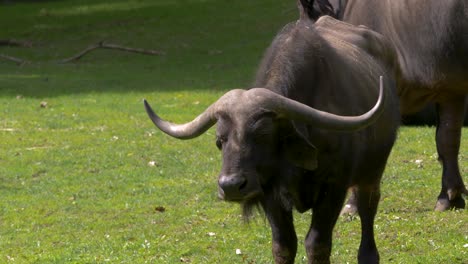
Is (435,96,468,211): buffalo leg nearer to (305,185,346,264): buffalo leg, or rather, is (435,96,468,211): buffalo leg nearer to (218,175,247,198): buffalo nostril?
(305,185,346,264): buffalo leg

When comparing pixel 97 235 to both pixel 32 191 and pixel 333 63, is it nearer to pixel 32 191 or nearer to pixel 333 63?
pixel 32 191

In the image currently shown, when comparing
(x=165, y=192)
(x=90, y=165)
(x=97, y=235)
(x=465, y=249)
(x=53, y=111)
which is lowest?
(x=53, y=111)

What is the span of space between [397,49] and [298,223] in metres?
1.86

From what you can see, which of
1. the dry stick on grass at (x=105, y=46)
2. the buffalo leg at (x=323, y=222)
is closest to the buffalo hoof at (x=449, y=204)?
the buffalo leg at (x=323, y=222)

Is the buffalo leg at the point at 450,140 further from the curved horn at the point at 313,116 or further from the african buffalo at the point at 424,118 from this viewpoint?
the african buffalo at the point at 424,118

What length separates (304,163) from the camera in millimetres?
6488

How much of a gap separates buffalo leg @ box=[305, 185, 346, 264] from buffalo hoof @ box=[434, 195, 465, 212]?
3.17 meters

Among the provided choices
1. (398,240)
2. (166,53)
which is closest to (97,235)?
(398,240)

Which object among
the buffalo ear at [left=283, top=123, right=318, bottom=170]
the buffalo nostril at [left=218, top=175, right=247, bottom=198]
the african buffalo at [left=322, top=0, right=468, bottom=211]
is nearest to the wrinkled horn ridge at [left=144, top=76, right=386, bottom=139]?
the buffalo ear at [left=283, top=123, right=318, bottom=170]

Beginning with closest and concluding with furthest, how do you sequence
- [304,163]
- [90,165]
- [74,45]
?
[304,163] → [90,165] → [74,45]

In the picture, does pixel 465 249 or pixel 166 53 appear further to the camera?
pixel 166 53

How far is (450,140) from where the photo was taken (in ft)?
33.6

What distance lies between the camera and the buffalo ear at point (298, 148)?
253 inches

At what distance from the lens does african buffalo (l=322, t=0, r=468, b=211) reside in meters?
10.1
